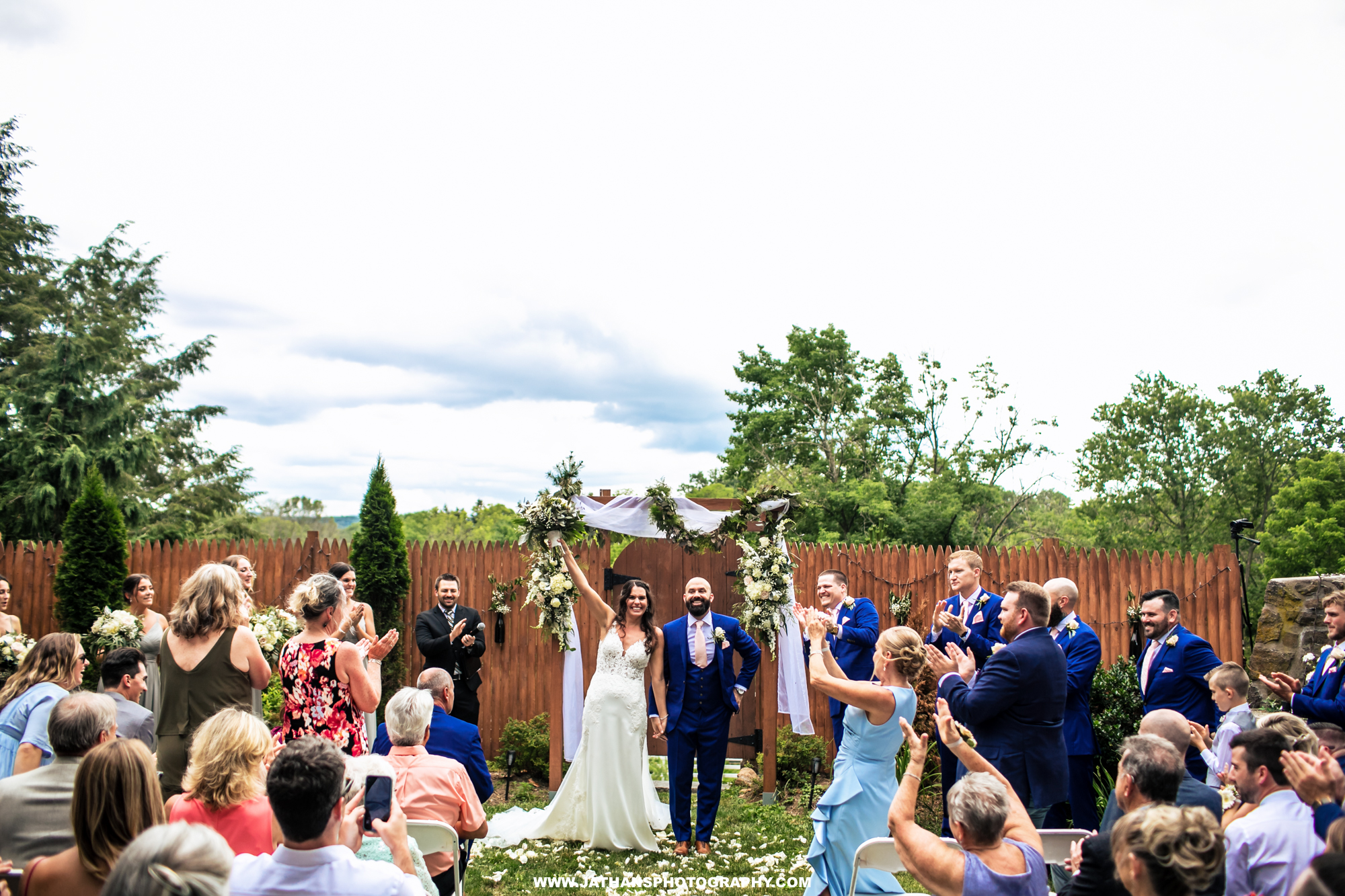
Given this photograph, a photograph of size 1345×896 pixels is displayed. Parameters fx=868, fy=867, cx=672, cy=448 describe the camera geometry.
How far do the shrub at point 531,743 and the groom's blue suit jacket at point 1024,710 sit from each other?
15.8 feet

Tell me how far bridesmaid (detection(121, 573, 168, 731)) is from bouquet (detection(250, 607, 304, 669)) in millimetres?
707

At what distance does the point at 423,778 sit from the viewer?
370 cm

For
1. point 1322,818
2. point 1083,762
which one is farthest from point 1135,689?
point 1322,818

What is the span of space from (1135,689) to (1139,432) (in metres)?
19.7

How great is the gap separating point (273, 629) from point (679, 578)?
383 cm

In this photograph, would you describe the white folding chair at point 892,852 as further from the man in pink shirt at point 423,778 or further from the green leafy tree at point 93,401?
the green leafy tree at point 93,401

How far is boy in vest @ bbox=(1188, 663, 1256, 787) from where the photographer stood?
4.33m

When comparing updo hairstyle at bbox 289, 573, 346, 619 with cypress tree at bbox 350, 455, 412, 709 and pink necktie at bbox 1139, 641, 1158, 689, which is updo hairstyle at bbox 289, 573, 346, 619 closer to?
pink necktie at bbox 1139, 641, 1158, 689

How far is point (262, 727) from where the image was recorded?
285 centimetres

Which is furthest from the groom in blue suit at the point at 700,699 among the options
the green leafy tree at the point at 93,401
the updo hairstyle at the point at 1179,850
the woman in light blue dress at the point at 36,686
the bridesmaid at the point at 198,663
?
the green leafy tree at the point at 93,401

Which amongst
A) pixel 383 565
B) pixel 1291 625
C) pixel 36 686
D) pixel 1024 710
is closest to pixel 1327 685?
pixel 1024 710

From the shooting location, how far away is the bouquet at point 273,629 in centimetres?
739

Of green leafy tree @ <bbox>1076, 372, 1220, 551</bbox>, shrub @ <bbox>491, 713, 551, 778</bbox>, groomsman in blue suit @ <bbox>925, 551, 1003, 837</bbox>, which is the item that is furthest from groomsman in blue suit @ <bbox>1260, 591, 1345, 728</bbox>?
green leafy tree @ <bbox>1076, 372, 1220, 551</bbox>

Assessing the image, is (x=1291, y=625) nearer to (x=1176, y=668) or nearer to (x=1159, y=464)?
(x=1176, y=668)
